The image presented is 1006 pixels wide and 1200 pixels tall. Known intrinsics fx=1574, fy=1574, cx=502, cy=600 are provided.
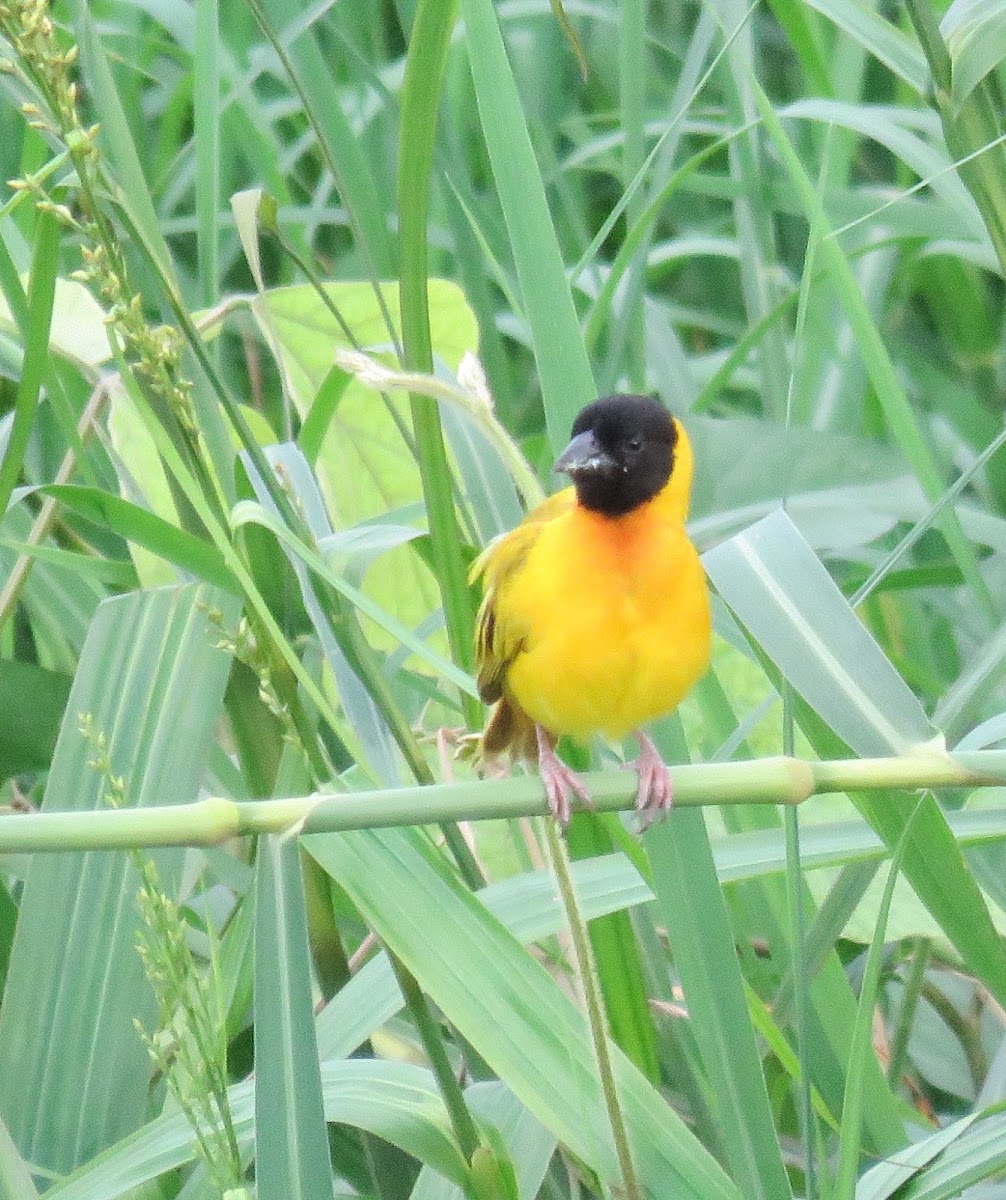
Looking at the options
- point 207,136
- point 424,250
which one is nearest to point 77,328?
point 207,136

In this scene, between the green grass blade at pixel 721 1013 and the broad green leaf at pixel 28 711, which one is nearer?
the green grass blade at pixel 721 1013

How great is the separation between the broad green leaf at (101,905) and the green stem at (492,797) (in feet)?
1.66

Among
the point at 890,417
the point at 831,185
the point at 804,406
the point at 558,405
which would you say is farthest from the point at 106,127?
the point at 831,185

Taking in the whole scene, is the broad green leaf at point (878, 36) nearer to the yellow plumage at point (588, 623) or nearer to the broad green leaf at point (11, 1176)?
the yellow plumage at point (588, 623)

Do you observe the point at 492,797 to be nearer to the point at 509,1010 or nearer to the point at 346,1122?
the point at 509,1010

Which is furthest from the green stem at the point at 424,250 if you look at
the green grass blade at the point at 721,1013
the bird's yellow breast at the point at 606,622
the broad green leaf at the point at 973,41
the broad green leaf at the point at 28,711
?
the broad green leaf at the point at 28,711

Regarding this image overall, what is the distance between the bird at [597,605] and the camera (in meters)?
1.60

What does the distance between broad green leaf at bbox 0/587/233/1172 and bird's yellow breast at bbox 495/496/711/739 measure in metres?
0.33

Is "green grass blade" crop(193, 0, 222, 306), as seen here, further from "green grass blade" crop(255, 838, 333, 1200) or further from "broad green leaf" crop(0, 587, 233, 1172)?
"green grass blade" crop(255, 838, 333, 1200)

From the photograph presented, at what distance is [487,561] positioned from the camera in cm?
171

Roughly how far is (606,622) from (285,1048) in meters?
0.63

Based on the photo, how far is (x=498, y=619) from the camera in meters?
1.71

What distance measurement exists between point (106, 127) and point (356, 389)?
56 cm

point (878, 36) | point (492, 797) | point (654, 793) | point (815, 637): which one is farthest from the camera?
point (878, 36)
